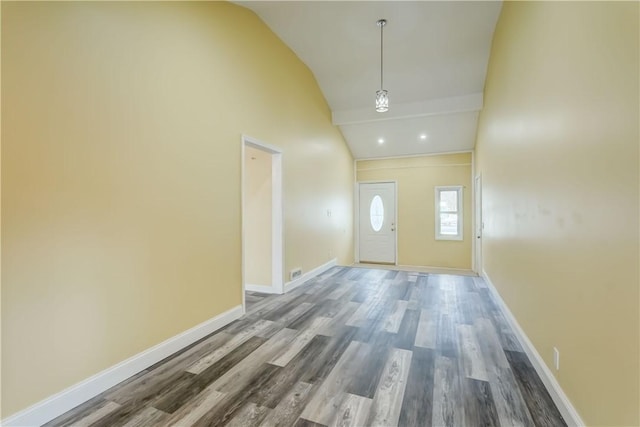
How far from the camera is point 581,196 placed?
1456 mm

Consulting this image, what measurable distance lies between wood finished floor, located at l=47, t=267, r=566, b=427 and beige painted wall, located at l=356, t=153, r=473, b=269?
13.0 feet

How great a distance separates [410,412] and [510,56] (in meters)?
3.34

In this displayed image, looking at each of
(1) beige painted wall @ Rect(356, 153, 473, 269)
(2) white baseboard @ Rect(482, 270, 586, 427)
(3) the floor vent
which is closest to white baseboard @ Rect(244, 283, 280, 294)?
(3) the floor vent

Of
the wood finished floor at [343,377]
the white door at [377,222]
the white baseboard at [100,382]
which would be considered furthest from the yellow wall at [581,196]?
the white door at [377,222]

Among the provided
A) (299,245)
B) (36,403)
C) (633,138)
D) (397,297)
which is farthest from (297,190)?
(633,138)

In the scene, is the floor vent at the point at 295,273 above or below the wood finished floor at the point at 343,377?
above

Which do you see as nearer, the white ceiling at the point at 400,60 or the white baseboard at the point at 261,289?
the white ceiling at the point at 400,60

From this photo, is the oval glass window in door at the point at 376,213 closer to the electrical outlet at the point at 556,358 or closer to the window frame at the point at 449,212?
the window frame at the point at 449,212

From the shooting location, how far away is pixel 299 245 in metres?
4.55

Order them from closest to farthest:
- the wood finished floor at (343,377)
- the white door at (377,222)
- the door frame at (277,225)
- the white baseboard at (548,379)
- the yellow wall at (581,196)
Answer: the yellow wall at (581,196) < the white baseboard at (548,379) < the wood finished floor at (343,377) < the door frame at (277,225) < the white door at (377,222)

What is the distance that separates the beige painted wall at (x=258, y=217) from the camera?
4.19 m

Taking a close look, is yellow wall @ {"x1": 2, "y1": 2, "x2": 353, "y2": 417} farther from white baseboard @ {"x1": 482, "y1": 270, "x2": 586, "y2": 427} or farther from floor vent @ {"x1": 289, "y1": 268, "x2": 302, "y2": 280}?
white baseboard @ {"x1": 482, "y1": 270, "x2": 586, "y2": 427}

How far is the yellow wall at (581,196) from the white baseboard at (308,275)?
2.77 meters

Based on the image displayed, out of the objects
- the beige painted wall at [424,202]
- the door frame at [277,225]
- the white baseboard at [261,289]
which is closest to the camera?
the door frame at [277,225]
